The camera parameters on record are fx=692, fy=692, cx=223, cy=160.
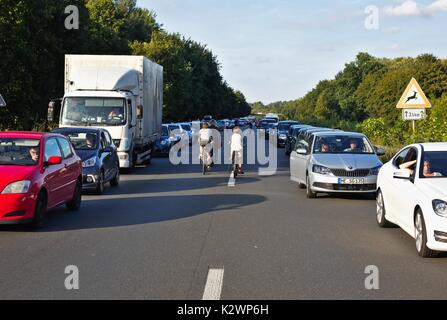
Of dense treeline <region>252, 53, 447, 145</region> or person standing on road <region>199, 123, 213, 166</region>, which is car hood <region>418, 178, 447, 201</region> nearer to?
dense treeline <region>252, 53, 447, 145</region>

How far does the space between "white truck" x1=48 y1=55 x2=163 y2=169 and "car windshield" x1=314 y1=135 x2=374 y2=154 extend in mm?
7380

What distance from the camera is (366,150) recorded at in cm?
1661

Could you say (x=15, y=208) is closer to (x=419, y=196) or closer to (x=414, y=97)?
(x=419, y=196)

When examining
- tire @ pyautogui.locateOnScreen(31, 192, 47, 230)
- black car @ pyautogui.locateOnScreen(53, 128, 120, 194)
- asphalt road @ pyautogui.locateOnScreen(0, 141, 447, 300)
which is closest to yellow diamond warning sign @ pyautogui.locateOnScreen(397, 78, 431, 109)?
asphalt road @ pyautogui.locateOnScreen(0, 141, 447, 300)

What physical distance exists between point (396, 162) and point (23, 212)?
596 centimetres

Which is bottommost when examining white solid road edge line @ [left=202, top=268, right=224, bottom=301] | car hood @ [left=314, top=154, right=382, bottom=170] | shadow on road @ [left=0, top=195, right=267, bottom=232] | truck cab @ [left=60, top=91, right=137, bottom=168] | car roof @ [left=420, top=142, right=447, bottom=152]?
shadow on road @ [left=0, top=195, right=267, bottom=232]

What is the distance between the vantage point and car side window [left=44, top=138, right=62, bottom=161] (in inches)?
469

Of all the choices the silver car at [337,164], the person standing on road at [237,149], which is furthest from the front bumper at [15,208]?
the person standing on road at [237,149]

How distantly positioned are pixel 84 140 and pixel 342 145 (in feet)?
21.5

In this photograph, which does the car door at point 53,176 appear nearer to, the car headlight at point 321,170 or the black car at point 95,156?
the black car at point 95,156

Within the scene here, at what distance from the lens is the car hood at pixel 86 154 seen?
16.7 metres

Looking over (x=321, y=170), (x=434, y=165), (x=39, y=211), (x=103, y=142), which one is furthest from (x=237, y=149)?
(x=434, y=165)

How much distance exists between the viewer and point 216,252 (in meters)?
9.05
